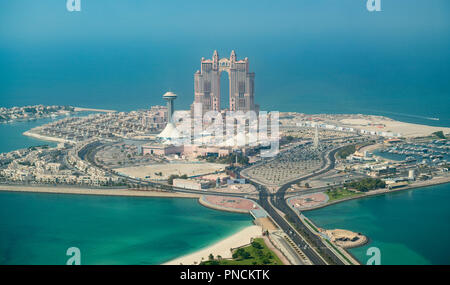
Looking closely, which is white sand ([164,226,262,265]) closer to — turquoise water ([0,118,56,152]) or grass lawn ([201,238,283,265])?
grass lawn ([201,238,283,265])

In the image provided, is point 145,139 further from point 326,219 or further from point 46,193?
point 326,219

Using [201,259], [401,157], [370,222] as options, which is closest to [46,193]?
[201,259]

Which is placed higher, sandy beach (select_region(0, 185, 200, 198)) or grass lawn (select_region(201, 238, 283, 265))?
sandy beach (select_region(0, 185, 200, 198))

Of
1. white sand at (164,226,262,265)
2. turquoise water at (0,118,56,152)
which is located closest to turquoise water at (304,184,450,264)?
white sand at (164,226,262,265)

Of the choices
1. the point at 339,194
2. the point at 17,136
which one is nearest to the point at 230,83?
the point at 17,136

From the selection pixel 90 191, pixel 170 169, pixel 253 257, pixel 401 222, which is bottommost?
pixel 253 257

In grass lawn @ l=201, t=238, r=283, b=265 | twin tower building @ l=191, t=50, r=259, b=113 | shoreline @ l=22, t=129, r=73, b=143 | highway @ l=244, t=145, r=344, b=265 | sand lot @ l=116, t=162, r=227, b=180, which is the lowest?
grass lawn @ l=201, t=238, r=283, b=265

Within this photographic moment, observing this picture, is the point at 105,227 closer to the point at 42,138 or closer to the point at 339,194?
the point at 339,194
